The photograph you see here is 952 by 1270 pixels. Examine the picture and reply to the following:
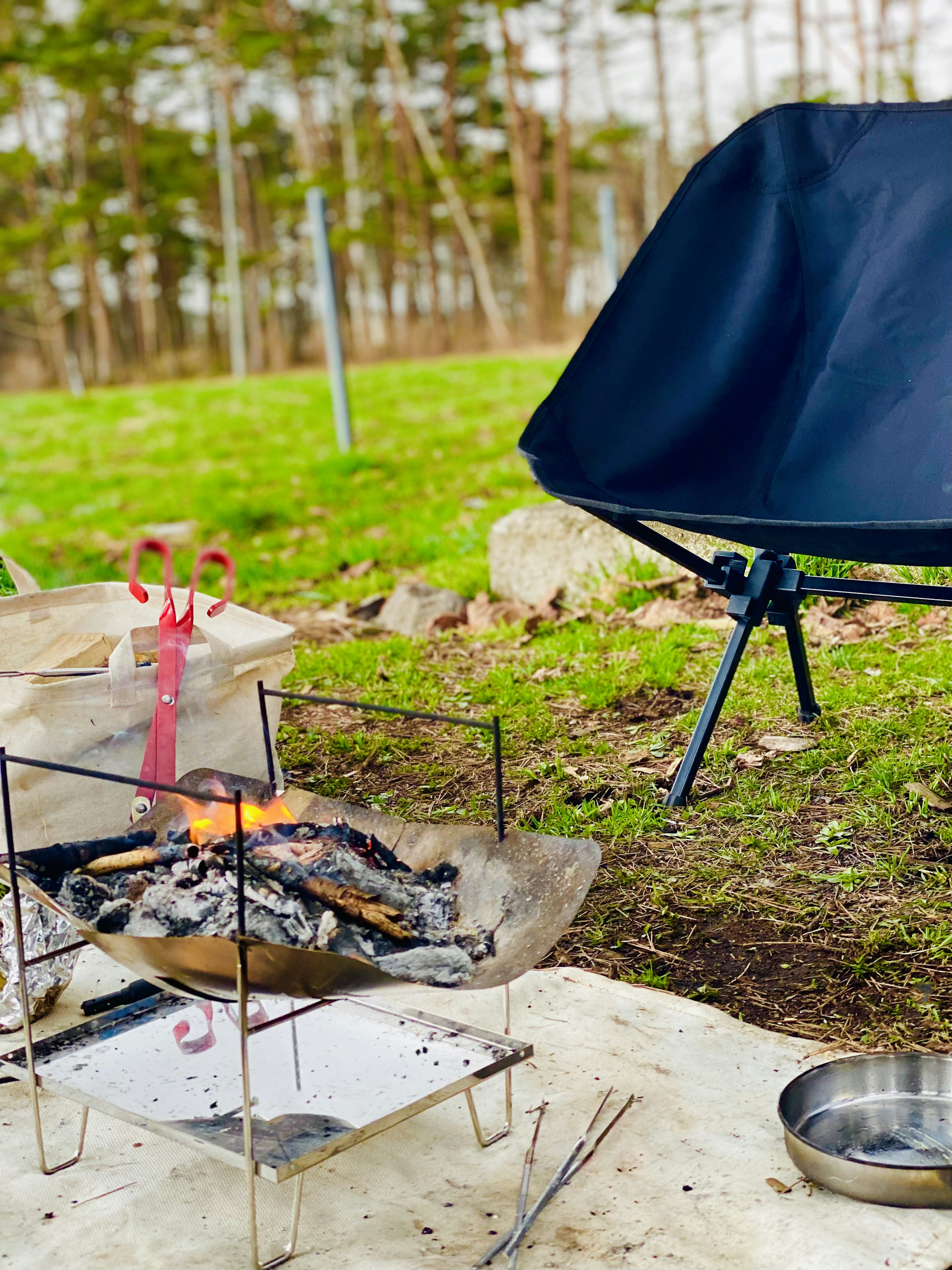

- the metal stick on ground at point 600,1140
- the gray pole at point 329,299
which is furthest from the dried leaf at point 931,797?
the gray pole at point 329,299

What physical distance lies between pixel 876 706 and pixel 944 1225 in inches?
65.1

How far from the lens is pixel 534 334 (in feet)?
63.6

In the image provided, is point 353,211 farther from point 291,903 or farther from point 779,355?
point 291,903

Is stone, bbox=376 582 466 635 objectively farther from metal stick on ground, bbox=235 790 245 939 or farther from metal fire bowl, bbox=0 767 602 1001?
metal stick on ground, bbox=235 790 245 939

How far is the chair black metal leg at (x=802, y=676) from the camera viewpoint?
2732mm

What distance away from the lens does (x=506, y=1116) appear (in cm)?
170

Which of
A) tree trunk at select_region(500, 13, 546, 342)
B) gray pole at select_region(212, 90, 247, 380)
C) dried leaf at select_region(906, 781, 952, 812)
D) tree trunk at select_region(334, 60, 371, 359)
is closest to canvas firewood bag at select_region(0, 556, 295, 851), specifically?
dried leaf at select_region(906, 781, 952, 812)

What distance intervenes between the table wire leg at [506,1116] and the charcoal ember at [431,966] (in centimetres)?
10

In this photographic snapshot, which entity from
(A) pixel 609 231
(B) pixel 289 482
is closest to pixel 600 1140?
(B) pixel 289 482

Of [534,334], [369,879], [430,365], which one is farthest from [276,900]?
[534,334]

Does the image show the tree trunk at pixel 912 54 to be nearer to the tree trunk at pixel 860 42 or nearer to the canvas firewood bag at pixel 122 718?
the tree trunk at pixel 860 42

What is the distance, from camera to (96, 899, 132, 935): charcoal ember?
153cm

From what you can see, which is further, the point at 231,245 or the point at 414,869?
the point at 231,245

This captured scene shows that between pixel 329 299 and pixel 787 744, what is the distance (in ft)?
15.5
